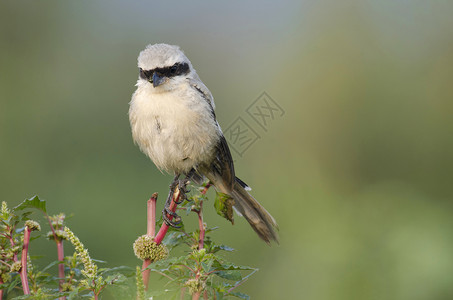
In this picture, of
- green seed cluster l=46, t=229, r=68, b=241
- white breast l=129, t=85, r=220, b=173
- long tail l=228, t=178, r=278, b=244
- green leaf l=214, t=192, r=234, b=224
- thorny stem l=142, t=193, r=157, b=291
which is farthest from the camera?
white breast l=129, t=85, r=220, b=173

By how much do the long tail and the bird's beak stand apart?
3.03 ft

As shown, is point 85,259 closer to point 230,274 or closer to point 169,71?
point 230,274

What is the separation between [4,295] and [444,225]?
3102 mm

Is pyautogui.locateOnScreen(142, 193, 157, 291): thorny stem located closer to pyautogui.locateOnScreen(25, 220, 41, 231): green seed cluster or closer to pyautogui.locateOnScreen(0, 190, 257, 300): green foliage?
pyautogui.locateOnScreen(0, 190, 257, 300): green foliage

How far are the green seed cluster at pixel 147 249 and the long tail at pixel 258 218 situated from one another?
5.62ft

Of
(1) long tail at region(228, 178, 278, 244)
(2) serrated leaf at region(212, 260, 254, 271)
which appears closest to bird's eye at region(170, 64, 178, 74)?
(1) long tail at region(228, 178, 278, 244)

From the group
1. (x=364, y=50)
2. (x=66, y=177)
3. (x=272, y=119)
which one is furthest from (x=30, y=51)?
(x=364, y=50)

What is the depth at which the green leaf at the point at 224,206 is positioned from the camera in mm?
1740

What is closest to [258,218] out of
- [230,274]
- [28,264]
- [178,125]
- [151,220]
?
[178,125]

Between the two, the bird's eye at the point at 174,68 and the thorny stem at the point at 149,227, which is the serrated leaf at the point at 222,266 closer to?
the thorny stem at the point at 149,227

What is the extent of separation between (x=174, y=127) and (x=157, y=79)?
34 centimetres

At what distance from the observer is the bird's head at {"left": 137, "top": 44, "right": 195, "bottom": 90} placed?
11.4ft

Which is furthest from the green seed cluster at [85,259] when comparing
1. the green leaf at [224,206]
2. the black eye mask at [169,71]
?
the black eye mask at [169,71]

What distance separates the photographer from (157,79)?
135 inches
